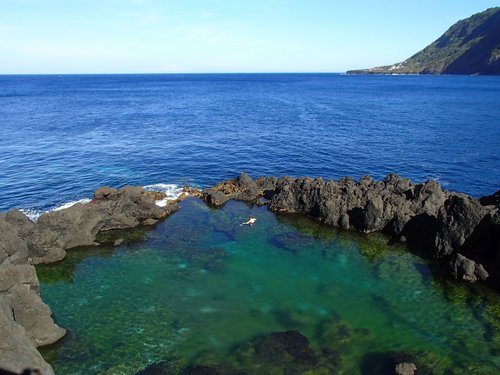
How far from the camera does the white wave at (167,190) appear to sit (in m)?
55.0

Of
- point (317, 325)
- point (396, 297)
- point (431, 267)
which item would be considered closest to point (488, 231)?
point (431, 267)

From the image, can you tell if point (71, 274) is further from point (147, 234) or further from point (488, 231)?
point (488, 231)

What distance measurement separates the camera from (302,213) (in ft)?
170

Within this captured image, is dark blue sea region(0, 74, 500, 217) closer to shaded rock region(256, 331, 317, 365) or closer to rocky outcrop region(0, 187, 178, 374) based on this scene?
rocky outcrop region(0, 187, 178, 374)

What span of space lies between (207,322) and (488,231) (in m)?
28.0

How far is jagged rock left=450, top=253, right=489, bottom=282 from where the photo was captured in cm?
3675

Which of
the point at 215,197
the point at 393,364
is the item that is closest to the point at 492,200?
the point at 393,364

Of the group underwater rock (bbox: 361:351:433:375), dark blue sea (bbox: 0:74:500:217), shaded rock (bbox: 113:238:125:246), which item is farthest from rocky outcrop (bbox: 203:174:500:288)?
underwater rock (bbox: 361:351:433:375)

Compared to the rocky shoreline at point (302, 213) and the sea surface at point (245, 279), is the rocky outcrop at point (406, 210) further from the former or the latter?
the sea surface at point (245, 279)

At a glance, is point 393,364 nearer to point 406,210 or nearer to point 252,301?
point 252,301

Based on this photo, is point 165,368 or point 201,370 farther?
point 165,368

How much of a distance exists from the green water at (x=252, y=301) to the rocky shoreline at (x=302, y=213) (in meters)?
1.92

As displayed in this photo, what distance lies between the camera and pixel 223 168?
7069 cm

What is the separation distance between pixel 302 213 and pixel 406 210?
1237 centimetres
